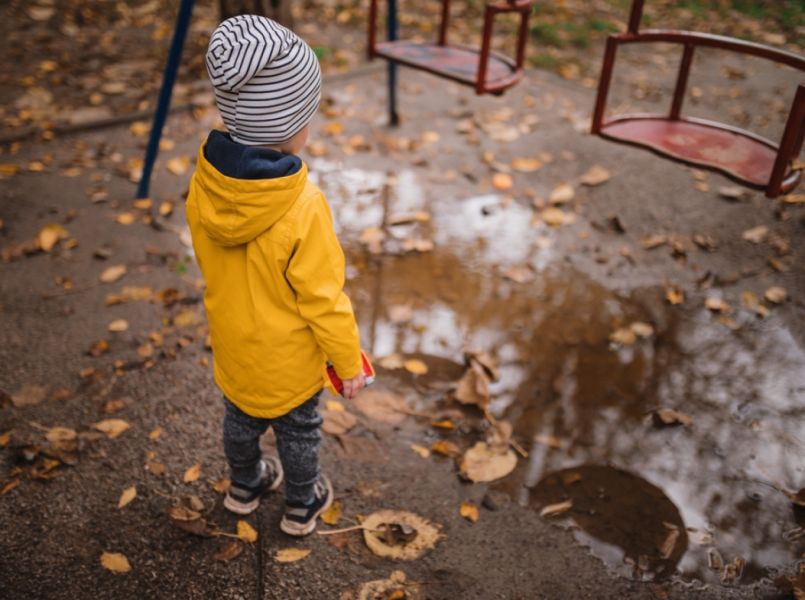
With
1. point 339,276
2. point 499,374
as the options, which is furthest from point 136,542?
point 499,374

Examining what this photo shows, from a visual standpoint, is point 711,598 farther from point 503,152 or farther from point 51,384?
point 503,152

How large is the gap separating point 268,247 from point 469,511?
123 centimetres

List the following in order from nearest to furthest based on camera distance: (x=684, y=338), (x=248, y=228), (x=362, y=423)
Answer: (x=248, y=228) → (x=362, y=423) → (x=684, y=338)

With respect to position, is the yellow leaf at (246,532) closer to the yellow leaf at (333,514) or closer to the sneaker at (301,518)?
the sneaker at (301,518)

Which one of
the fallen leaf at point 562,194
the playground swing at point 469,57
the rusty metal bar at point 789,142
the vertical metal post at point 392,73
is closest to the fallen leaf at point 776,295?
the rusty metal bar at point 789,142

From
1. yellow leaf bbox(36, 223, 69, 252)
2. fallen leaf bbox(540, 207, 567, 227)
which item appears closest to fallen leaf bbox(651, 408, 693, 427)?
fallen leaf bbox(540, 207, 567, 227)

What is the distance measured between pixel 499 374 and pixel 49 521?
1779 millimetres

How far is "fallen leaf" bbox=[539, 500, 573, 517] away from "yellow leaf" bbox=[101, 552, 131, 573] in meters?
1.37

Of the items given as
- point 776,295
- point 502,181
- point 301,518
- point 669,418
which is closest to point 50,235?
point 301,518

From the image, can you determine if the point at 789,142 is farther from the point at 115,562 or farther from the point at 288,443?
the point at 115,562

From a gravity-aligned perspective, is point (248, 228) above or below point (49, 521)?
above

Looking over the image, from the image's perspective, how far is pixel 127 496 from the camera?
2.25 metres

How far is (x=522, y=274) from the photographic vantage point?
3.41m

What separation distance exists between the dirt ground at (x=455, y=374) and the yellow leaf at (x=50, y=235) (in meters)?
0.03
